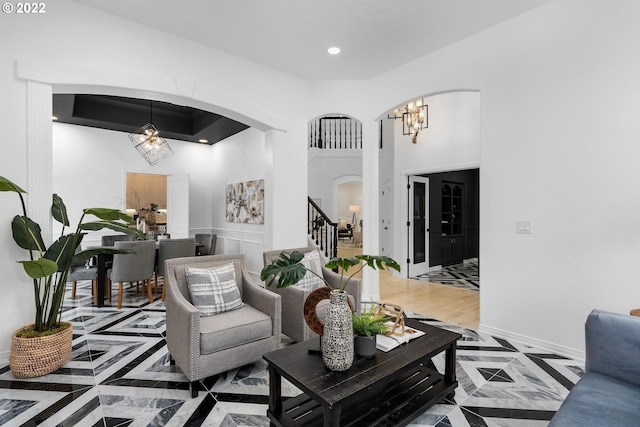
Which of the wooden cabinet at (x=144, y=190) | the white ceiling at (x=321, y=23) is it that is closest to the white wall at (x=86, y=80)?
the white ceiling at (x=321, y=23)

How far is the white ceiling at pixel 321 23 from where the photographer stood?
315 cm

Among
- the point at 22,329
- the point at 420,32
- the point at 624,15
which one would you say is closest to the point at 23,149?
the point at 22,329

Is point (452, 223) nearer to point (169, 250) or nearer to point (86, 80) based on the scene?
point (169, 250)

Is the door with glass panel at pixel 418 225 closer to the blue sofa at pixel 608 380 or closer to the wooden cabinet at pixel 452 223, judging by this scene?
the wooden cabinet at pixel 452 223

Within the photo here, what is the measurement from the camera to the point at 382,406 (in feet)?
6.63

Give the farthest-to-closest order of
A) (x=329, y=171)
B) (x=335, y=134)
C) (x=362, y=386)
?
(x=329, y=171) < (x=335, y=134) < (x=362, y=386)

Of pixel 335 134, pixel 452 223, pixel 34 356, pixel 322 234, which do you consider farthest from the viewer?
pixel 335 134

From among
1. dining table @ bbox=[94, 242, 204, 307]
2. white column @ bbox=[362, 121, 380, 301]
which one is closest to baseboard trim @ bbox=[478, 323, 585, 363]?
white column @ bbox=[362, 121, 380, 301]

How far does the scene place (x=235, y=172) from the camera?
7.21m

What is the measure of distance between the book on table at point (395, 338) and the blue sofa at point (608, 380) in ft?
2.77

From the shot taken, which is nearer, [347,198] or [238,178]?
[238,178]

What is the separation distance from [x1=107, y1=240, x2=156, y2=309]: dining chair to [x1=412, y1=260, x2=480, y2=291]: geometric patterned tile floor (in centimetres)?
477

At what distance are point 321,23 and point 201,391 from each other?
358 centimetres

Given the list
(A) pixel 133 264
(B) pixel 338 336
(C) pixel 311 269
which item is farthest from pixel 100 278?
(B) pixel 338 336
